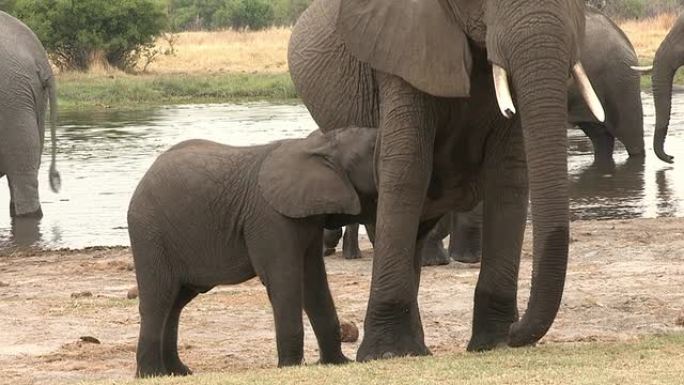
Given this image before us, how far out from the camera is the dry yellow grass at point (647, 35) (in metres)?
38.0

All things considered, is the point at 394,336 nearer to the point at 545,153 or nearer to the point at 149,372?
the point at 149,372

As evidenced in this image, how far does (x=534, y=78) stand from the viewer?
7.24 meters

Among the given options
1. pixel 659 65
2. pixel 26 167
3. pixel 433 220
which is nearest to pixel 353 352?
pixel 433 220

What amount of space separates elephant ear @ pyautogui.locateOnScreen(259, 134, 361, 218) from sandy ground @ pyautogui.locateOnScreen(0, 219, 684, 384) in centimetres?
102

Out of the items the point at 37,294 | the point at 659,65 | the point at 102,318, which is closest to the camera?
the point at 102,318

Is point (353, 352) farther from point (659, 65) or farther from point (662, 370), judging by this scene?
point (659, 65)

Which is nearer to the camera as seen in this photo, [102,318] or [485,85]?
[485,85]

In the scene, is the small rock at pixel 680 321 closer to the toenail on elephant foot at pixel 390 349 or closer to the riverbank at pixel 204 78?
the toenail on elephant foot at pixel 390 349

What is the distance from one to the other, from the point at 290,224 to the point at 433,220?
0.99 m

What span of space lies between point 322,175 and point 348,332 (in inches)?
53.5

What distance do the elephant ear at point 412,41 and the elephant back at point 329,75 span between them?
236 mm

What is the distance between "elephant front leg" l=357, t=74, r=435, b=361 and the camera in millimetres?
7938

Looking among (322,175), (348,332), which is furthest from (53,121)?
(322,175)

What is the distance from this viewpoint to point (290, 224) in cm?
805
